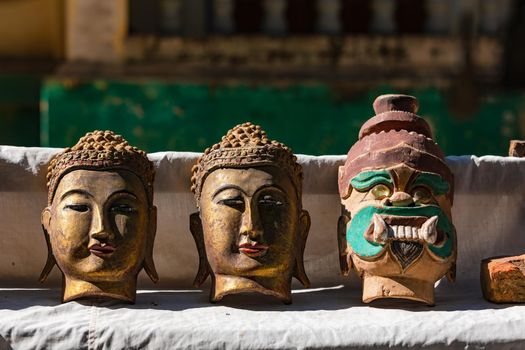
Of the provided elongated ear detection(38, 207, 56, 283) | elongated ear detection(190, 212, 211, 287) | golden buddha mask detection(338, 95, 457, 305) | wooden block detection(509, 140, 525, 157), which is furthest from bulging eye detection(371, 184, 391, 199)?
elongated ear detection(38, 207, 56, 283)

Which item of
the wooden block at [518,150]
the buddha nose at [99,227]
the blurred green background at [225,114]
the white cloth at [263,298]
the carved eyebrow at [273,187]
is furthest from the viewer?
the blurred green background at [225,114]

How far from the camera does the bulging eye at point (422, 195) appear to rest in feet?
9.41

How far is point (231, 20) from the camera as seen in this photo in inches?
213

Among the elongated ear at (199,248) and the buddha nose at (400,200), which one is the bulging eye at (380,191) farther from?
the elongated ear at (199,248)

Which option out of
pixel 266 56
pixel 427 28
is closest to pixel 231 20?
pixel 266 56

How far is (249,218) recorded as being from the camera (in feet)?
9.21

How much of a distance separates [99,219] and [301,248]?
0.63m

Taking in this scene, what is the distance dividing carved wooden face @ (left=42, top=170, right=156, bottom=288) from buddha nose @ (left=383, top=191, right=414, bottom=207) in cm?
74

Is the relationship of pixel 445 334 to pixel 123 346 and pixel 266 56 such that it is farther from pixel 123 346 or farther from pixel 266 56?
pixel 266 56

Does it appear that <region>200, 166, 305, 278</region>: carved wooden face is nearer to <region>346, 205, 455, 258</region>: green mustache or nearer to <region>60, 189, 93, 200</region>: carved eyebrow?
<region>346, 205, 455, 258</region>: green mustache

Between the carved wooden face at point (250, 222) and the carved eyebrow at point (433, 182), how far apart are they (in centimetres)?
39

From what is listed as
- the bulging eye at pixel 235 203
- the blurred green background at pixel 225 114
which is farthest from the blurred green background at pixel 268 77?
the bulging eye at pixel 235 203

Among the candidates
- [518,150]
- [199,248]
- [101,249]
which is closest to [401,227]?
[199,248]

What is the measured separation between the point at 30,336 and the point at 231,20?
311 cm
